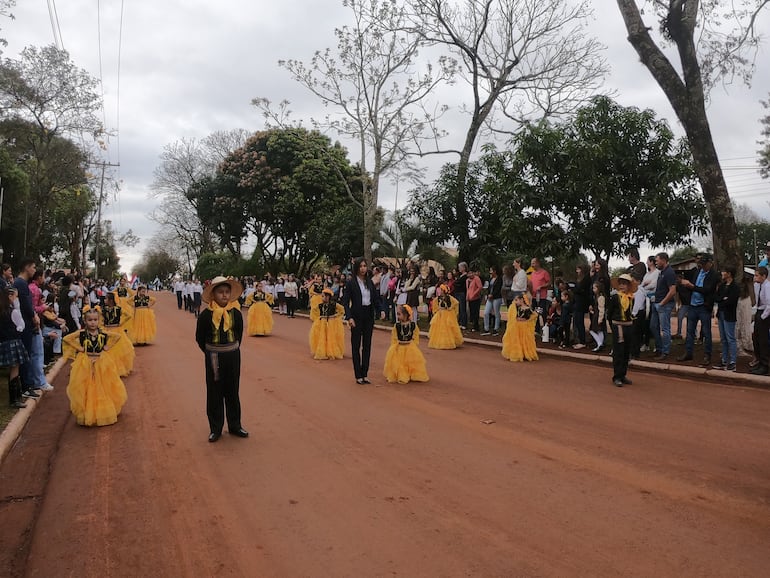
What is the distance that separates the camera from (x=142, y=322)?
14586 mm

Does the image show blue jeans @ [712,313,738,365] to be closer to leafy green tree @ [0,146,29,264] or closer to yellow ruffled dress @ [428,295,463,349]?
yellow ruffled dress @ [428,295,463,349]

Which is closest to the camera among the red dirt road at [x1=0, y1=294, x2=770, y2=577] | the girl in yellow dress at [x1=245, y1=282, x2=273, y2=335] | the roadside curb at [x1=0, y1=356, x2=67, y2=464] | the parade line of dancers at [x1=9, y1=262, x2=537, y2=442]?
the red dirt road at [x1=0, y1=294, x2=770, y2=577]

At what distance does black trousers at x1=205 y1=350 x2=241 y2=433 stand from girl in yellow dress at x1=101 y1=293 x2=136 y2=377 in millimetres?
4380

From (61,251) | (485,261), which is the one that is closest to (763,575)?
(485,261)

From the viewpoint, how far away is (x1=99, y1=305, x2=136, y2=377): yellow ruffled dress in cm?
994

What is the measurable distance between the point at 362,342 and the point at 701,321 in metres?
5.87

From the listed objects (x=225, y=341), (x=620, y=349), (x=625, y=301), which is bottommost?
(x=620, y=349)

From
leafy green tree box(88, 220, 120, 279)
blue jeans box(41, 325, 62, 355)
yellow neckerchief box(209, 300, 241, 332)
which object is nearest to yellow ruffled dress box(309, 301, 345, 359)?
blue jeans box(41, 325, 62, 355)

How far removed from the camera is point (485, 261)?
17656 millimetres

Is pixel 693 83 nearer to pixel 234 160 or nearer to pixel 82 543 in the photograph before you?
pixel 82 543

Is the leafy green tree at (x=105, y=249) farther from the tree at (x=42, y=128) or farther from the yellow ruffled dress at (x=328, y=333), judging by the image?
the yellow ruffled dress at (x=328, y=333)

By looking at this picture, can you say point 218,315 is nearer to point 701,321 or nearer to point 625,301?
→ point 625,301

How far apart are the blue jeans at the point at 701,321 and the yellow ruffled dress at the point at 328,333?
6408 mm

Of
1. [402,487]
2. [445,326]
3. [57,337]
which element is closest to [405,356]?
[445,326]
